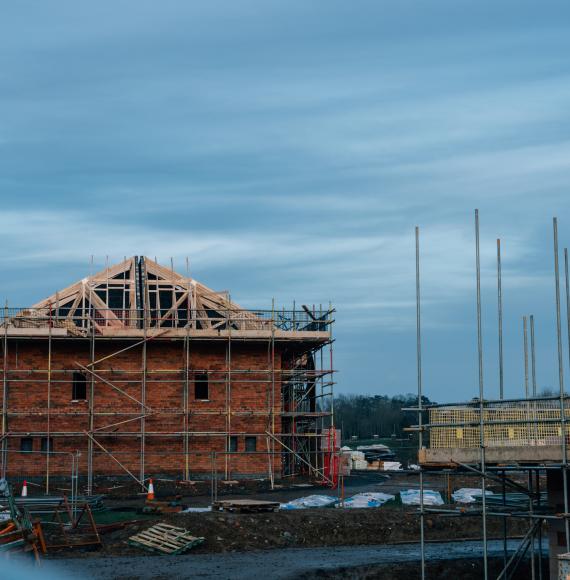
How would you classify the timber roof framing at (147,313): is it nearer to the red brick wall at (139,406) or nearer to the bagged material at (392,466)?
the red brick wall at (139,406)

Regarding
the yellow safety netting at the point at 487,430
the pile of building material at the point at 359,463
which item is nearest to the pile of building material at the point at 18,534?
the yellow safety netting at the point at 487,430

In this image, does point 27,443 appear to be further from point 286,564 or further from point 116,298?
point 286,564

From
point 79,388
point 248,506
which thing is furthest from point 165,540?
point 79,388

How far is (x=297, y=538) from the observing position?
3194 centimetres

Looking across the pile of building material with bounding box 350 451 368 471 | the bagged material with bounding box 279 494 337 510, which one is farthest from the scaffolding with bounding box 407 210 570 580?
the pile of building material with bounding box 350 451 368 471

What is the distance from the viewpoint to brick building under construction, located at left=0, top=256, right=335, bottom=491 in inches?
1721

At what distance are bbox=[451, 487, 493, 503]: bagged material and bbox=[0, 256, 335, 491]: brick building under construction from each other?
6.54m

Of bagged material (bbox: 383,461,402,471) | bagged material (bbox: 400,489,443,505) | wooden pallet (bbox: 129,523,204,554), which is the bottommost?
wooden pallet (bbox: 129,523,204,554)

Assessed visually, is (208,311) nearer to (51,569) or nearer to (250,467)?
(250,467)

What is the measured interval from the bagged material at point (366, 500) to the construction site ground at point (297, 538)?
653 mm

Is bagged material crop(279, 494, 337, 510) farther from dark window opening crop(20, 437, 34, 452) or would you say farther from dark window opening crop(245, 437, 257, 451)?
dark window opening crop(20, 437, 34, 452)

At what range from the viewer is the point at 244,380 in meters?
44.9

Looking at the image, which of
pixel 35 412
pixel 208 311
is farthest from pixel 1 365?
pixel 208 311

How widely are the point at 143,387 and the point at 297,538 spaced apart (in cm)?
1378
